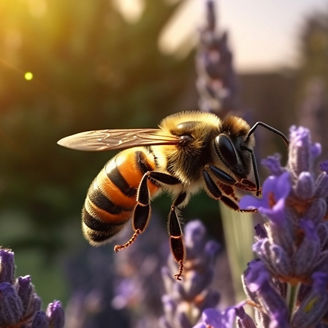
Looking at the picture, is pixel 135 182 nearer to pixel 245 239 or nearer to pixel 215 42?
pixel 245 239

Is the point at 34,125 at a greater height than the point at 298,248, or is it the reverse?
the point at 34,125

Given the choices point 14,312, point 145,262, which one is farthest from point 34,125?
point 14,312

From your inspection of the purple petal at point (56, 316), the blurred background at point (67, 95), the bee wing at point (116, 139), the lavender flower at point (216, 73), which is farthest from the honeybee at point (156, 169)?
the blurred background at point (67, 95)

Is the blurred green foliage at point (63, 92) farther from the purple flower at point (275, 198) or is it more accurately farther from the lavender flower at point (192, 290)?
the purple flower at point (275, 198)

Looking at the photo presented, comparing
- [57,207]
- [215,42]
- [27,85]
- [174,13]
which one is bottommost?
[57,207]

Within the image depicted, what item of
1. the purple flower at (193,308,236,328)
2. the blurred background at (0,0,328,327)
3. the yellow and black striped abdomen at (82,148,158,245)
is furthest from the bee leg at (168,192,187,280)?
the blurred background at (0,0,328,327)

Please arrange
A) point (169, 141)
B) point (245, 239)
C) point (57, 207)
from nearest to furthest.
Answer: point (169, 141) → point (245, 239) → point (57, 207)

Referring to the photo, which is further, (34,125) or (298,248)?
(34,125)
